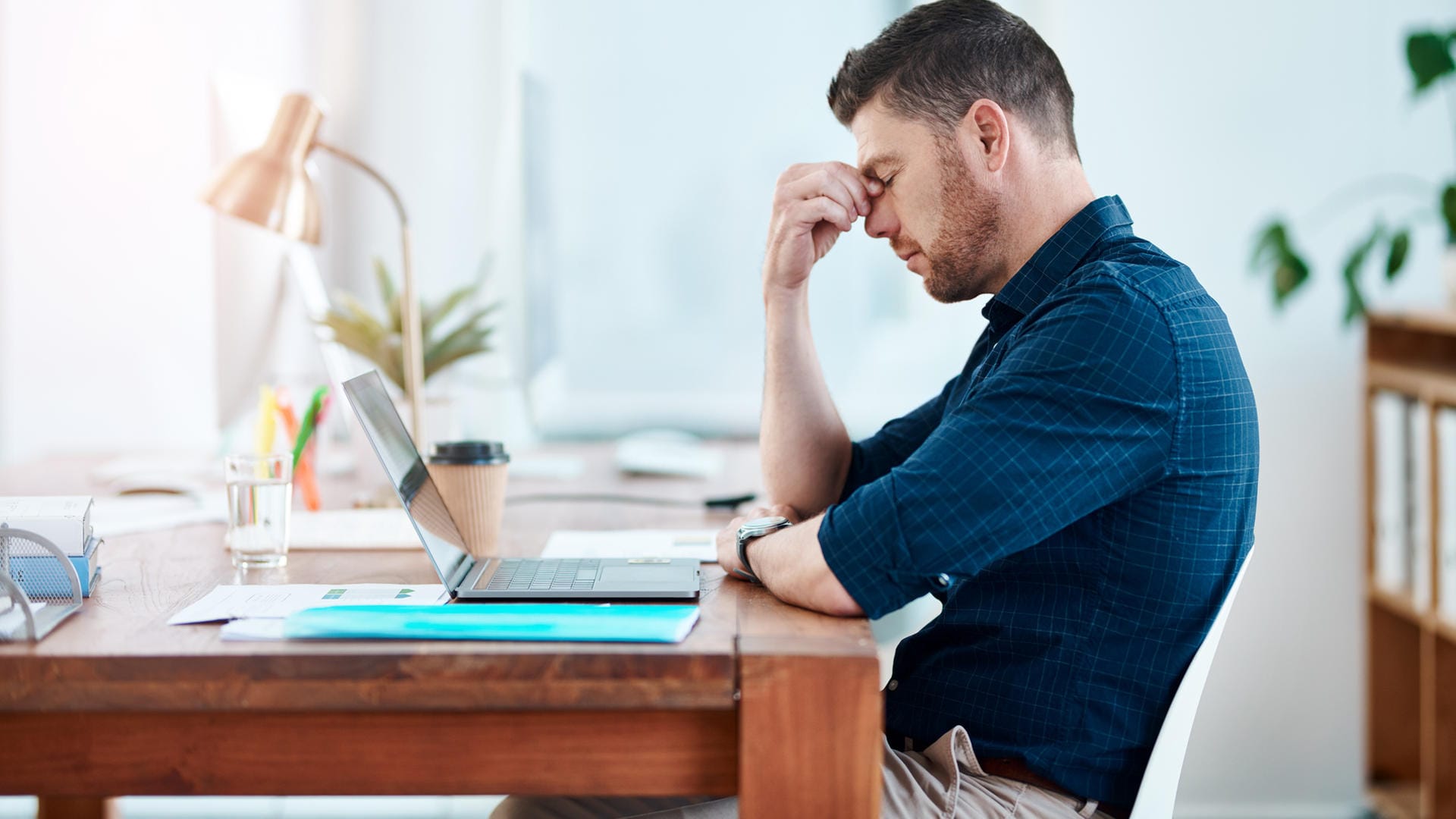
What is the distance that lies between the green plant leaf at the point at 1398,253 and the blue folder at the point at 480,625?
1717 millimetres

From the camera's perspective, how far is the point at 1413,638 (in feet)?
8.04

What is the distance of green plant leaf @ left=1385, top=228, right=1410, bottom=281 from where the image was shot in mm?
2141

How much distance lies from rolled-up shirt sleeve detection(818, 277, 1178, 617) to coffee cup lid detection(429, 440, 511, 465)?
46 cm

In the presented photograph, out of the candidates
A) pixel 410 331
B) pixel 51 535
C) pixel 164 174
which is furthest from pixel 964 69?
pixel 164 174

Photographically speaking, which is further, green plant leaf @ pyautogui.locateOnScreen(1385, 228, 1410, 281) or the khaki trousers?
green plant leaf @ pyautogui.locateOnScreen(1385, 228, 1410, 281)

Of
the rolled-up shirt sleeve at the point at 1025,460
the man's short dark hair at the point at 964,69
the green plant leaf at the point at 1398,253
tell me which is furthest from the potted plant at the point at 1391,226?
the rolled-up shirt sleeve at the point at 1025,460

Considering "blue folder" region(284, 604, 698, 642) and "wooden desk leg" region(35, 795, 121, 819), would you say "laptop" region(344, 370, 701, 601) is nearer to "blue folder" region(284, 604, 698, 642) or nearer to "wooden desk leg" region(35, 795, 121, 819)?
"blue folder" region(284, 604, 698, 642)

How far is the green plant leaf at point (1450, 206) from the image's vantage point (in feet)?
6.74

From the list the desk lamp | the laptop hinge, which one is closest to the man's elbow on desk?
the laptop hinge

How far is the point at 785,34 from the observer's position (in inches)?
98.9

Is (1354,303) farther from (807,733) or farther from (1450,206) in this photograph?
(807,733)

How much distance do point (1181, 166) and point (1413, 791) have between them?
1.35 m

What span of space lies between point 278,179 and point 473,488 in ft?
1.56

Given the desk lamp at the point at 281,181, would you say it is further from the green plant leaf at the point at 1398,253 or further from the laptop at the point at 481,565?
the green plant leaf at the point at 1398,253
